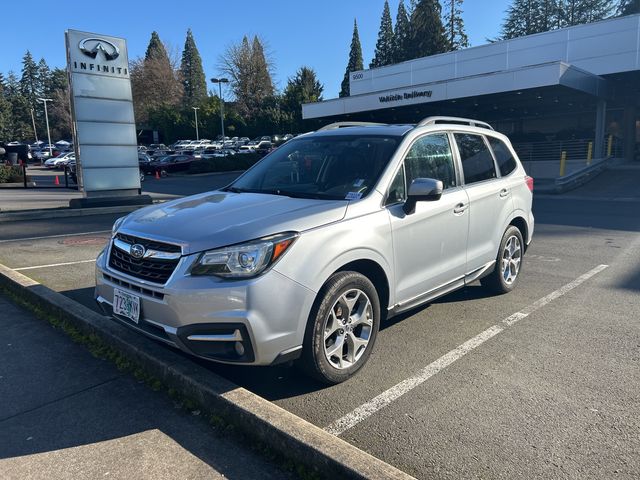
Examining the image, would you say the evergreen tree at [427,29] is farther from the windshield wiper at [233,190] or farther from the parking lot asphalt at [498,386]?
the windshield wiper at [233,190]

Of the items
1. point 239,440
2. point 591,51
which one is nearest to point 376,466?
point 239,440

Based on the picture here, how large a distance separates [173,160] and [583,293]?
35.9m

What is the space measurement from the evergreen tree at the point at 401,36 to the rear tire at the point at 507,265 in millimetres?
71272

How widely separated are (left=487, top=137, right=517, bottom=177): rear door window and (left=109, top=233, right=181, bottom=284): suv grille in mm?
3793

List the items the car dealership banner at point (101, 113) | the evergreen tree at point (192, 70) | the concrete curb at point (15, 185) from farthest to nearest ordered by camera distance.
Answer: the evergreen tree at point (192, 70) < the concrete curb at point (15, 185) < the car dealership banner at point (101, 113)

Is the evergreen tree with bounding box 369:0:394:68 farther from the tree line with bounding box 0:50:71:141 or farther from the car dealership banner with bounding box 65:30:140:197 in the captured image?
the car dealership banner with bounding box 65:30:140:197

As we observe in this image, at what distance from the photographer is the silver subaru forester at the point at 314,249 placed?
3.12 meters

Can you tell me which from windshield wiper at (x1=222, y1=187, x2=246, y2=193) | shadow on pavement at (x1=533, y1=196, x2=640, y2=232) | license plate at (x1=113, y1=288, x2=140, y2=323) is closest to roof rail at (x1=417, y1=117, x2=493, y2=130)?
windshield wiper at (x1=222, y1=187, x2=246, y2=193)

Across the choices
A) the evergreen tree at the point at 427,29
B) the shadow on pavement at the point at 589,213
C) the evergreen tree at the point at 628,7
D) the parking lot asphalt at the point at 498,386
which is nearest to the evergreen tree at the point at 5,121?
the evergreen tree at the point at 427,29

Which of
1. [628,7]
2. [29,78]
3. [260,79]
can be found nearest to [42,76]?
[29,78]

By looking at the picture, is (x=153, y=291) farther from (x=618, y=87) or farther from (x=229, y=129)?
(x=229, y=129)

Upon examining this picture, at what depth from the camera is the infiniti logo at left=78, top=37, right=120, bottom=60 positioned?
13.9m

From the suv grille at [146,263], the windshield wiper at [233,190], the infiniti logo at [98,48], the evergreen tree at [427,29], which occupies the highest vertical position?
the evergreen tree at [427,29]

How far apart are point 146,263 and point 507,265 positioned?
398 cm
